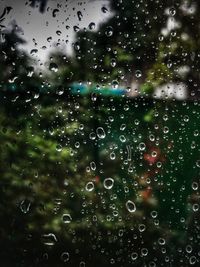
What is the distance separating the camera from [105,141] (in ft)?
4.25

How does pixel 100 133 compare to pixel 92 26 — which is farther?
pixel 100 133

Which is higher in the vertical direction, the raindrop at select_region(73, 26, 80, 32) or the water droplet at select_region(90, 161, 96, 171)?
the raindrop at select_region(73, 26, 80, 32)

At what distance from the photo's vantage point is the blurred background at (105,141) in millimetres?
1161

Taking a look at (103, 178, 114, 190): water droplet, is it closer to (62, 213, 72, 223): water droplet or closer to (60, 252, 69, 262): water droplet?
(62, 213, 72, 223): water droplet

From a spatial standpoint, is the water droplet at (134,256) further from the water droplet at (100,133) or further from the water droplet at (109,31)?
the water droplet at (109,31)

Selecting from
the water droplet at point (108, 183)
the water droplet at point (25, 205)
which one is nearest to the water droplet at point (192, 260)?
the water droplet at point (108, 183)

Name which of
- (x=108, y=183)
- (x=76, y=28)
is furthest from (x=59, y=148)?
(x=76, y=28)

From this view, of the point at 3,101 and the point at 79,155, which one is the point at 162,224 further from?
the point at 3,101

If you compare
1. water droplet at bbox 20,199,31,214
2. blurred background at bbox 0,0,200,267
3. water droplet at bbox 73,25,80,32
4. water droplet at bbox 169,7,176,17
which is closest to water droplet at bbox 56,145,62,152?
blurred background at bbox 0,0,200,267

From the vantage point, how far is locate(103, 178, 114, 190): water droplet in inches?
51.1

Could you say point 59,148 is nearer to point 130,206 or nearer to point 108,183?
point 108,183

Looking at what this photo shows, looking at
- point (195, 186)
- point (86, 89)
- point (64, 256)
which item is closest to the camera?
point (64, 256)

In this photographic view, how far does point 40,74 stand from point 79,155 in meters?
0.38

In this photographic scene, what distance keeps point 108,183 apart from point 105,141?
19 cm
